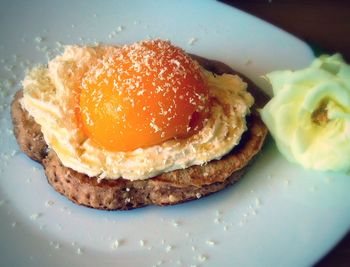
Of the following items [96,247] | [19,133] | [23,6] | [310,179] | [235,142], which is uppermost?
[23,6]

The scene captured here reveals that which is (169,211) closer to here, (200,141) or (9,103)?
(200,141)

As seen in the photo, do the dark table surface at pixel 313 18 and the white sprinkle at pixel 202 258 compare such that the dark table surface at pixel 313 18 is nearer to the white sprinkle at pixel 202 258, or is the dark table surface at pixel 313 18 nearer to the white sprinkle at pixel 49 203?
the white sprinkle at pixel 202 258

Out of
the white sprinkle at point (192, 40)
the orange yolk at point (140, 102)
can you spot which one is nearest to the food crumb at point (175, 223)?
the orange yolk at point (140, 102)

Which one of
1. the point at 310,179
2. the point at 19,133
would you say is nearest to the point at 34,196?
the point at 19,133

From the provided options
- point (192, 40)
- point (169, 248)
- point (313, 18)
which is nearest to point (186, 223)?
point (169, 248)

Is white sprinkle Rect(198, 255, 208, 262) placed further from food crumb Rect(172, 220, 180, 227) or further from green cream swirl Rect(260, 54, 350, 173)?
green cream swirl Rect(260, 54, 350, 173)

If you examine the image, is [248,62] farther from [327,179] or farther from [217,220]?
[217,220]

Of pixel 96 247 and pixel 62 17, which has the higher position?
pixel 62 17
